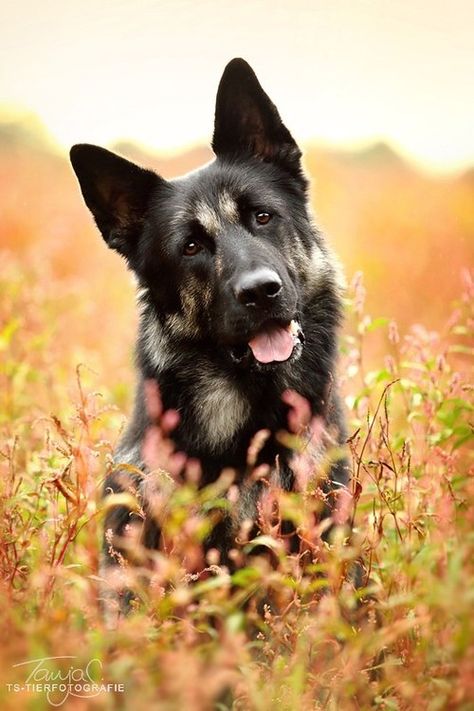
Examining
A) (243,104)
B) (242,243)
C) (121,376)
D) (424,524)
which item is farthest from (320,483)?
(121,376)

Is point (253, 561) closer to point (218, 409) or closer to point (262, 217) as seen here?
point (218, 409)

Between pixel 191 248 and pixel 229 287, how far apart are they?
0.52 metres

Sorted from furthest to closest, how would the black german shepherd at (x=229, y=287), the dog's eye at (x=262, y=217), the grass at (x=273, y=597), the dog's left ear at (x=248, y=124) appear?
the dog's eye at (x=262, y=217) → the dog's left ear at (x=248, y=124) → the black german shepherd at (x=229, y=287) → the grass at (x=273, y=597)

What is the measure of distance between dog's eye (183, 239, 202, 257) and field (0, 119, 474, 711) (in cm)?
90

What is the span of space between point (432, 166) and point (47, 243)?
19.8 ft

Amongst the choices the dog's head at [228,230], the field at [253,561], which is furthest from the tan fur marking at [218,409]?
the field at [253,561]

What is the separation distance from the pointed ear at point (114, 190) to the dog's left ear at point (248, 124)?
505 mm

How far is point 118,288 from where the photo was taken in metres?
10.1

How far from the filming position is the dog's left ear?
4047 mm

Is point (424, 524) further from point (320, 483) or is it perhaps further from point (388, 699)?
point (388, 699)

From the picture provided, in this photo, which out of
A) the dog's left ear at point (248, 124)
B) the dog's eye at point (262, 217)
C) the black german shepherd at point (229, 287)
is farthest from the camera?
the dog's eye at point (262, 217)

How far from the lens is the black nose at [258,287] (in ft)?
11.9

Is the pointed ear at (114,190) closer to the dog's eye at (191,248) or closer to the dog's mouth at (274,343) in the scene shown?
the dog's eye at (191,248)

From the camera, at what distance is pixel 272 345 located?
3846 millimetres
